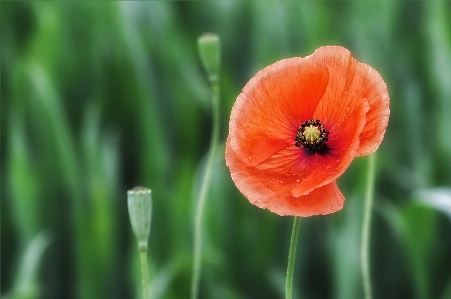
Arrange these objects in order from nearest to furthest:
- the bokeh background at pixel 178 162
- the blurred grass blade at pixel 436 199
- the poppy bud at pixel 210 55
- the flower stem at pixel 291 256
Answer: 1. the flower stem at pixel 291 256
2. the poppy bud at pixel 210 55
3. the blurred grass blade at pixel 436 199
4. the bokeh background at pixel 178 162

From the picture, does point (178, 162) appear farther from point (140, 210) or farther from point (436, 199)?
point (140, 210)

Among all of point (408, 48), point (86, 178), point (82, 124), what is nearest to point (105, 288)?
point (86, 178)

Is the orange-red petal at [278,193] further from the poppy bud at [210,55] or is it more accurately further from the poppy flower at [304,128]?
the poppy bud at [210,55]

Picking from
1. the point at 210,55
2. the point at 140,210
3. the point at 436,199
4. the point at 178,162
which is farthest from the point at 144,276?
the point at 178,162

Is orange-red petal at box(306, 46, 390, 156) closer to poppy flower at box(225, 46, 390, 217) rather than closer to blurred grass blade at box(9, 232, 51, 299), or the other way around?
poppy flower at box(225, 46, 390, 217)

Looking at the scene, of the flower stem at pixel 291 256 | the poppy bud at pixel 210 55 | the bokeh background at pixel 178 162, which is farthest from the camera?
the bokeh background at pixel 178 162

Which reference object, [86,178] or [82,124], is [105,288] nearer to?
[86,178]

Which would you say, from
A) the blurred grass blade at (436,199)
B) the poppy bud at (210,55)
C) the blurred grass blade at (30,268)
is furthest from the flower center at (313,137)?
the blurred grass blade at (30,268)

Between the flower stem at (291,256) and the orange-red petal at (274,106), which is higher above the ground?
the orange-red petal at (274,106)
